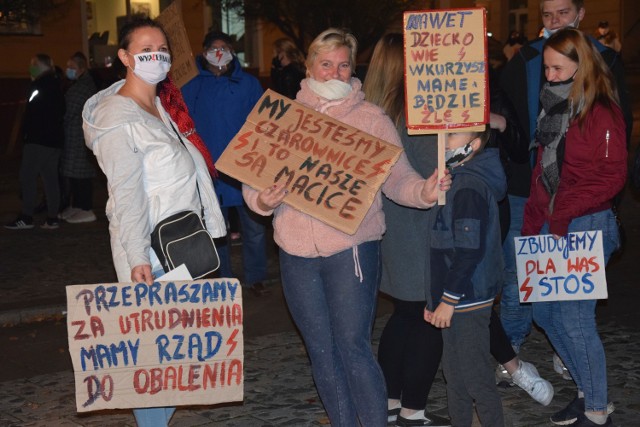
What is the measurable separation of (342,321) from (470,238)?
2.22 ft

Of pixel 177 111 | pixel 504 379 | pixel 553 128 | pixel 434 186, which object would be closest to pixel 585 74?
pixel 553 128

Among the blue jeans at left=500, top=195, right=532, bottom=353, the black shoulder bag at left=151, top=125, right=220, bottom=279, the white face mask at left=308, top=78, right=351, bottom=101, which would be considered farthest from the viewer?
the blue jeans at left=500, top=195, right=532, bottom=353

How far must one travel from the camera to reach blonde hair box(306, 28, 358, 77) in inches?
178

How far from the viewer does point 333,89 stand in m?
4.51

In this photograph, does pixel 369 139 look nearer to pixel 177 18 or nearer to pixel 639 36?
pixel 177 18

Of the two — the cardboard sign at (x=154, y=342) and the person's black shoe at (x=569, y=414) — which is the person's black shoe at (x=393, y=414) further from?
the cardboard sign at (x=154, y=342)

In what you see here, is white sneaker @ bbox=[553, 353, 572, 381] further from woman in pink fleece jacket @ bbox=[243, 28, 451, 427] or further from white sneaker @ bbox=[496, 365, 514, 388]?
woman in pink fleece jacket @ bbox=[243, 28, 451, 427]

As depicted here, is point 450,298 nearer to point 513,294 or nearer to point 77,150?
point 513,294

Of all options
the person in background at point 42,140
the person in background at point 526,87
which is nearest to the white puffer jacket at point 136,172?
the person in background at point 526,87

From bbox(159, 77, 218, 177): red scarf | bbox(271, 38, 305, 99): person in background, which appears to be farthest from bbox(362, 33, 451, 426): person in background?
bbox(271, 38, 305, 99): person in background

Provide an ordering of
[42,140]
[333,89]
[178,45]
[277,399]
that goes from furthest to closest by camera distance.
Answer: [42,140] → [178,45] → [277,399] → [333,89]

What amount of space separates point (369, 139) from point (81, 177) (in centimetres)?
842

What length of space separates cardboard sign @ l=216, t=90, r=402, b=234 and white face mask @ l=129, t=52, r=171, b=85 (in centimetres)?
46

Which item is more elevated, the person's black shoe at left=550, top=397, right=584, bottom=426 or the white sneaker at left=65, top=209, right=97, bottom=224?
the white sneaker at left=65, top=209, right=97, bottom=224
